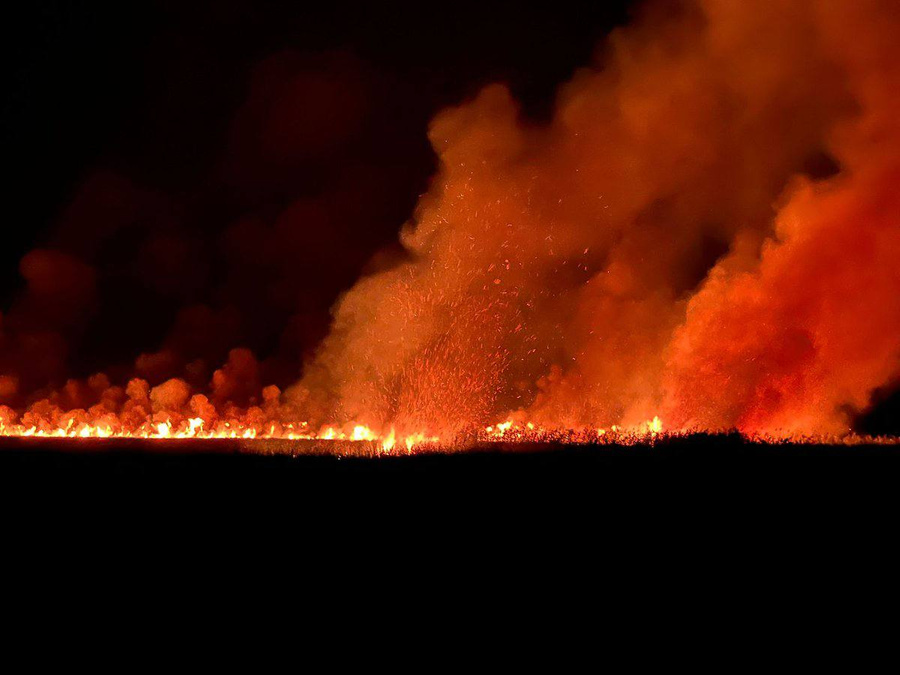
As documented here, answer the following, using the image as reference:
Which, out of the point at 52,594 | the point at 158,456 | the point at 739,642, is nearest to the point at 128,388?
the point at 158,456

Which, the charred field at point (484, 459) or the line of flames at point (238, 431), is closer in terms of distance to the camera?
the charred field at point (484, 459)

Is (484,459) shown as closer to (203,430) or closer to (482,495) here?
(482,495)

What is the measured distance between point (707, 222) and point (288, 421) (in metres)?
11.7

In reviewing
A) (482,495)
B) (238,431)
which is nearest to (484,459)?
(482,495)

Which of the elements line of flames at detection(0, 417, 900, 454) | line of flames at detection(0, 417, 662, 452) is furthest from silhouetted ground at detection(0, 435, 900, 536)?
line of flames at detection(0, 417, 662, 452)

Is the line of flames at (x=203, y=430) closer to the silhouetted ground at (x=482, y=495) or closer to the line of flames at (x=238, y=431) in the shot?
the line of flames at (x=238, y=431)

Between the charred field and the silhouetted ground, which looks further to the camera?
the charred field

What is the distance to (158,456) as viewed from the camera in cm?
1020

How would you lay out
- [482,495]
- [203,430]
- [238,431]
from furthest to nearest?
1. [238,431]
2. [203,430]
3. [482,495]

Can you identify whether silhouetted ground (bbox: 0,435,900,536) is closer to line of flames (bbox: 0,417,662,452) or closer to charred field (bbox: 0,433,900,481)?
charred field (bbox: 0,433,900,481)

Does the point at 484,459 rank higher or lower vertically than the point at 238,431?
A: lower

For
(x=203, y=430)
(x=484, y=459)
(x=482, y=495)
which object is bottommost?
(x=482, y=495)

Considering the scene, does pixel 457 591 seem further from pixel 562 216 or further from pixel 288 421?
pixel 562 216

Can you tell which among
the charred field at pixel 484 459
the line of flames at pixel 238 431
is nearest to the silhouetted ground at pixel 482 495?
the charred field at pixel 484 459
